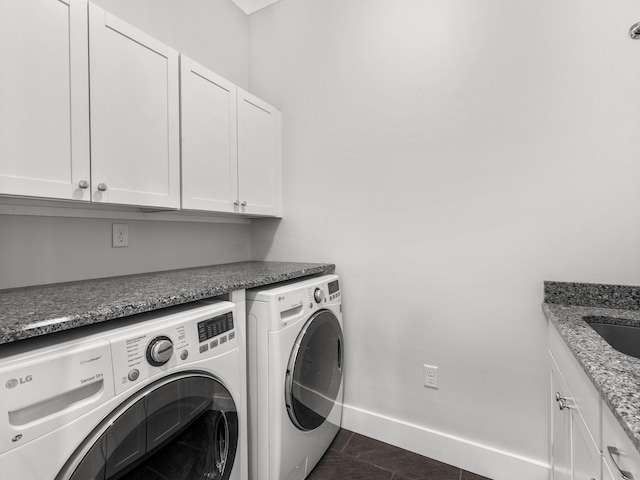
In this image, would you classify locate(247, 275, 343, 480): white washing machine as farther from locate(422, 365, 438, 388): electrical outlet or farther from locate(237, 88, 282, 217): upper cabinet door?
locate(237, 88, 282, 217): upper cabinet door

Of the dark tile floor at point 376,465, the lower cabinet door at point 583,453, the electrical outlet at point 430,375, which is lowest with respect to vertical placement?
the dark tile floor at point 376,465

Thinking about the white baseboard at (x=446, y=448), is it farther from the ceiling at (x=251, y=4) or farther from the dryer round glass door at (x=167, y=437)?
the ceiling at (x=251, y=4)

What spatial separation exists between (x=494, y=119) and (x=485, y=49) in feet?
1.17

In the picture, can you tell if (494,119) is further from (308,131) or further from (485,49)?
(308,131)

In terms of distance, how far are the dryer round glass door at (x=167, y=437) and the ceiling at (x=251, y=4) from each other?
2.52 metres

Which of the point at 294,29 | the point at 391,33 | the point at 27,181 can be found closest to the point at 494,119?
the point at 391,33

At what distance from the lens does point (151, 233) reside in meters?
1.79

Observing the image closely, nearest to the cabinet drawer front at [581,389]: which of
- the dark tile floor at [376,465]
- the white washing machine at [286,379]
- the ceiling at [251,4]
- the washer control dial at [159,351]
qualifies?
the dark tile floor at [376,465]

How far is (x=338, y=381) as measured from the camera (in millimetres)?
1842

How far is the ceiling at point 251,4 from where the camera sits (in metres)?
2.30

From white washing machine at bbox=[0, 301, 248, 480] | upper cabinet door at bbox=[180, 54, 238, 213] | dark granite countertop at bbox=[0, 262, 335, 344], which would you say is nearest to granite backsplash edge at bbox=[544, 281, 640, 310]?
dark granite countertop at bbox=[0, 262, 335, 344]

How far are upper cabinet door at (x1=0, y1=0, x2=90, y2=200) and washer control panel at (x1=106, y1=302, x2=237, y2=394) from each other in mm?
622

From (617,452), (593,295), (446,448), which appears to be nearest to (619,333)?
(593,295)

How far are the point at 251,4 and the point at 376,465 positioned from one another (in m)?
3.13
